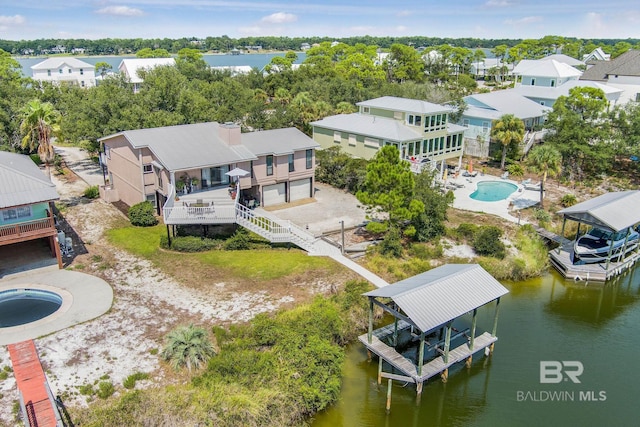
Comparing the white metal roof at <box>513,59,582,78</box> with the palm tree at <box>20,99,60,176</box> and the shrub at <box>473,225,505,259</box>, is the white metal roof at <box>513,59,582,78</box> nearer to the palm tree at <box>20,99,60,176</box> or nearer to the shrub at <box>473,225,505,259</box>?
the shrub at <box>473,225,505,259</box>

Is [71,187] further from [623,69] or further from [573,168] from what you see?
[623,69]

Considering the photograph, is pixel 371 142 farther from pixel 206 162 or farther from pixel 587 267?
pixel 587 267

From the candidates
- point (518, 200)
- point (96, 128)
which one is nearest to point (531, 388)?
point (518, 200)

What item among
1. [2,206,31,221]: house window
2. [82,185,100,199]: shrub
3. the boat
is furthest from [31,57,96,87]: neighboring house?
the boat

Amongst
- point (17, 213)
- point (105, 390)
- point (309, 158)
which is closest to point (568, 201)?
point (309, 158)

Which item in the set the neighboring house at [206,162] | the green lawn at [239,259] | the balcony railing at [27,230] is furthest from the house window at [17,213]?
the neighboring house at [206,162]

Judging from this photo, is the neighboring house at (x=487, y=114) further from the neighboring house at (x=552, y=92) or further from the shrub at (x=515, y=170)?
the shrub at (x=515, y=170)
